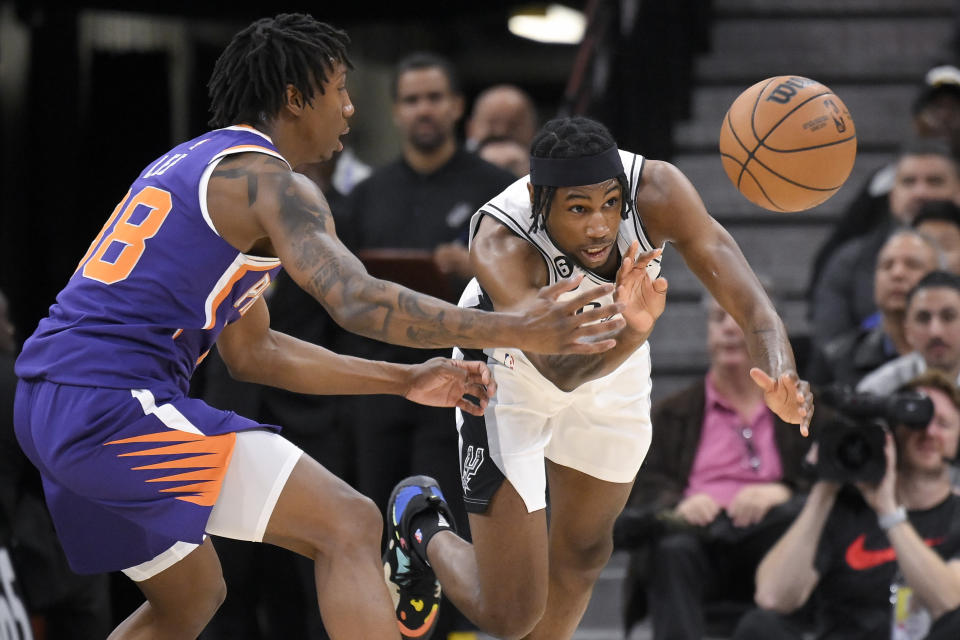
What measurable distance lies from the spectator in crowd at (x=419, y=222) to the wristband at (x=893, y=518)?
5.73 feet

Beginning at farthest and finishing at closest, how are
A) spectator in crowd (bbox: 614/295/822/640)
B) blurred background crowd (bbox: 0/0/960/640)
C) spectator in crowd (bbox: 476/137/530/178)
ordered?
spectator in crowd (bbox: 476/137/530/178) → blurred background crowd (bbox: 0/0/960/640) → spectator in crowd (bbox: 614/295/822/640)

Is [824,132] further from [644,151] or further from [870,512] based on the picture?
[644,151]

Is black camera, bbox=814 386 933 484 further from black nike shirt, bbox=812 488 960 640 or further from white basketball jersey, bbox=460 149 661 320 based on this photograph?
white basketball jersey, bbox=460 149 661 320

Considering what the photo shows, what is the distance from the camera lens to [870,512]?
5.68 meters

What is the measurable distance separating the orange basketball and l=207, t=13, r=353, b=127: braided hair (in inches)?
56.4

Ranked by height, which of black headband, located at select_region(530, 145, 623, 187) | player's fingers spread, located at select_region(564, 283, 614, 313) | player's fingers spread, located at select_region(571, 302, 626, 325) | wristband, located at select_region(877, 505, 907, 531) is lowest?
wristband, located at select_region(877, 505, 907, 531)

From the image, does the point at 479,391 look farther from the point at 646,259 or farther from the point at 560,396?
the point at 560,396

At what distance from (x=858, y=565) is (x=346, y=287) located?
301cm

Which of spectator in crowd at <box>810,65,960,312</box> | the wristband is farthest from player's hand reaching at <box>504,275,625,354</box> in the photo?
spectator in crowd at <box>810,65,960,312</box>

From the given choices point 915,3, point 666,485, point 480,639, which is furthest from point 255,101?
point 915,3

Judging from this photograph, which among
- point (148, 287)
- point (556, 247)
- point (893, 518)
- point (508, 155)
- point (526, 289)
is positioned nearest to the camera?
point (148, 287)

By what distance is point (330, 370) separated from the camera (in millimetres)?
4199

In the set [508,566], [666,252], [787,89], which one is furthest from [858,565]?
[666,252]

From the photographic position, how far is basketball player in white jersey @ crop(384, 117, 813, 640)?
14.0 ft
